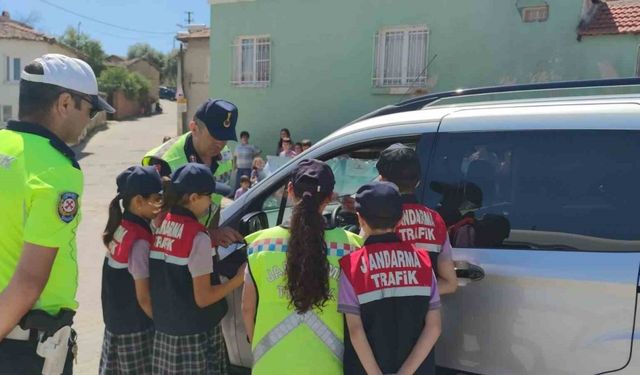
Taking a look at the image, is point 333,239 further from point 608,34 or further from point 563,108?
point 608,34

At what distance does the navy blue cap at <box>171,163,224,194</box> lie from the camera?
8.25 feet

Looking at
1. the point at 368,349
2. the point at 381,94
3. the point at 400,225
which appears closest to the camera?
the point at 368,349

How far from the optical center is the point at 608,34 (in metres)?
9.61

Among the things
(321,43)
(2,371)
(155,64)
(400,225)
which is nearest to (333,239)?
(400,225)

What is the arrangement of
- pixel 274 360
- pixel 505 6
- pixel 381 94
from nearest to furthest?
1. pixel 274 360
2. pixel 505 6
3. pixel 381 94

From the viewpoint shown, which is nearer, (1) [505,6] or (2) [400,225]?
(2) [400,225]

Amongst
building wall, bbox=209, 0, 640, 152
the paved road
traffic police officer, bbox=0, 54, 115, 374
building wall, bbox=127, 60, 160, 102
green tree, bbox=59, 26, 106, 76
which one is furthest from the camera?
building wall, bbox=127, 60, 160, 102

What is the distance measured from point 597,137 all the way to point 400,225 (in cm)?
84

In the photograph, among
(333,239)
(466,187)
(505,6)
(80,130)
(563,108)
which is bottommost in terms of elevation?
(333,239)

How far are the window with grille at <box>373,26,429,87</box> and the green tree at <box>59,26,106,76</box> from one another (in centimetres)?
3393

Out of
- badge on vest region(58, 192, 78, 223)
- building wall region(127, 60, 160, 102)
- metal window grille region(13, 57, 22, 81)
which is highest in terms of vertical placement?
building wall region(127, 60, 160, 102)

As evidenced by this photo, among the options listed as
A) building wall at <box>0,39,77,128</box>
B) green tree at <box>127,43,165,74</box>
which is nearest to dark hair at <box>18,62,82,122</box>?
building wall at <box>0,39,77,128</box>

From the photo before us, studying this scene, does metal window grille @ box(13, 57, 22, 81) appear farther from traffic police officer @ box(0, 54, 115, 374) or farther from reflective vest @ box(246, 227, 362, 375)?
reflective vest @ box(246, 227, 362, 375)

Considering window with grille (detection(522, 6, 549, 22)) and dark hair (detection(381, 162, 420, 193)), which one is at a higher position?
window with grille (detection(522, 6, 549, 22))
